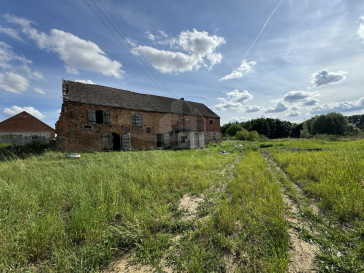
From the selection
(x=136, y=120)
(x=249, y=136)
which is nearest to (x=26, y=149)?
(x=136, y=120)

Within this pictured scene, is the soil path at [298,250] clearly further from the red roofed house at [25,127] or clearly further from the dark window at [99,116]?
the red roofed house at [25,127]

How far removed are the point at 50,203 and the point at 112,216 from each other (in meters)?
1.37

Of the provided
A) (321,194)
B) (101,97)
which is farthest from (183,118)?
(321,194)

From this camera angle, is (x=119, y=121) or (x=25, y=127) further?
(x=25, y=127)

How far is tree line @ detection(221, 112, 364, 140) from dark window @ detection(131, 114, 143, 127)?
80.7 feet

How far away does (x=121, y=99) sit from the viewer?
1712 centimetres

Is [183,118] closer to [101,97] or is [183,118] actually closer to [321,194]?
[101,97]

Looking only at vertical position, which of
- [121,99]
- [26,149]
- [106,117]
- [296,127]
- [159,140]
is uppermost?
[121,99]

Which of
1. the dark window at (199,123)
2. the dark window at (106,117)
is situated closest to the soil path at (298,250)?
the dark window at (106,117)

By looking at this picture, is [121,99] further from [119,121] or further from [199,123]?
[199,123]

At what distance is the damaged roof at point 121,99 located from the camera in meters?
14.4

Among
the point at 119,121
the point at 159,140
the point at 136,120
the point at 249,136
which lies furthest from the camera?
the point at 249,136

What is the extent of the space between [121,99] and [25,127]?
84.1ft

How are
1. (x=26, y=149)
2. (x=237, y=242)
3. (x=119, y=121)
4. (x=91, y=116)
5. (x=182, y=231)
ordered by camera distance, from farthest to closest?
1. (x=119, y=121)
2. (x=91, y=116)
3. (x=26, y=149)
4. (x=182, y=231)
5. (x=237, y=242)
